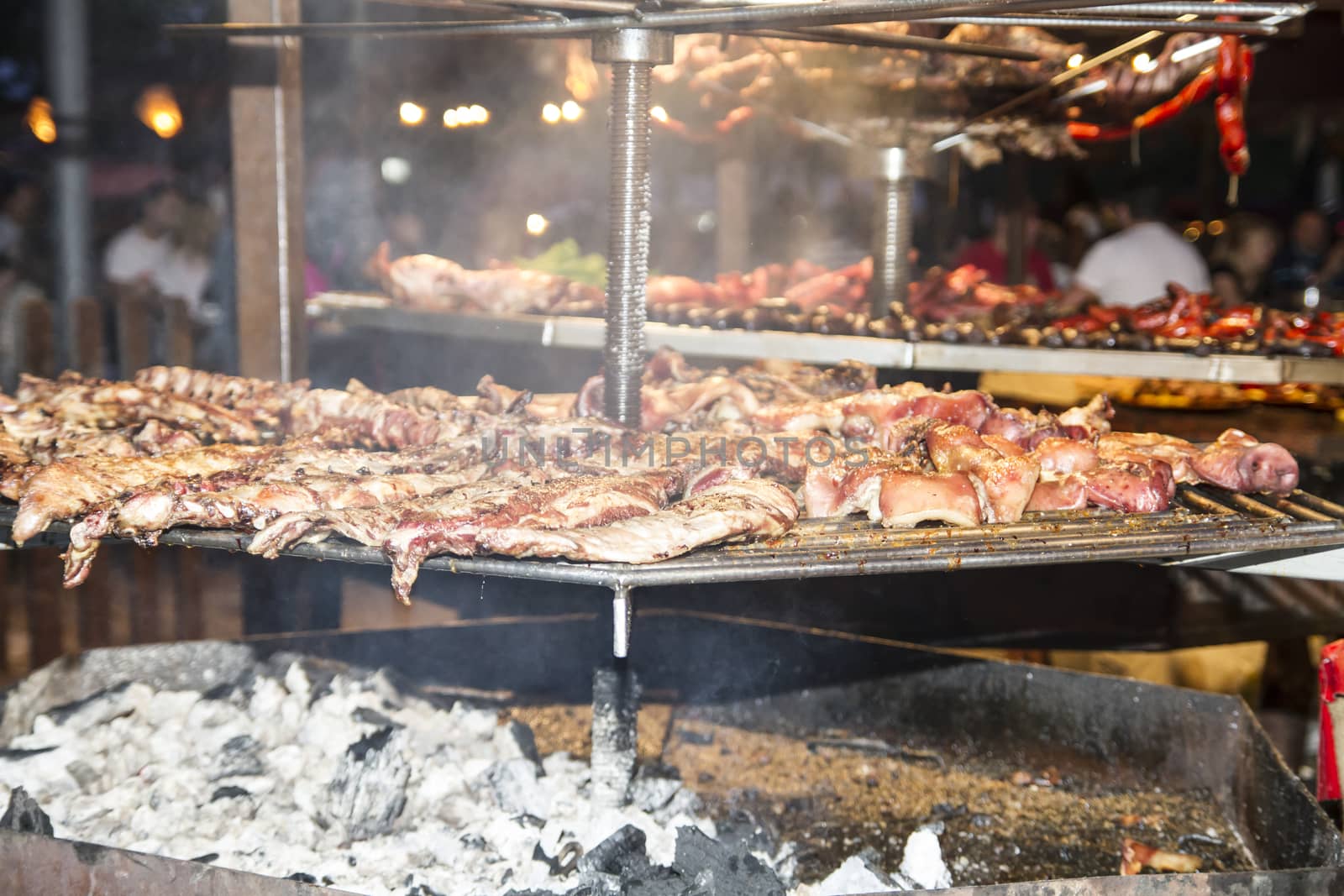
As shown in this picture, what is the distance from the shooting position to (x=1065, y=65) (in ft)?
17.0

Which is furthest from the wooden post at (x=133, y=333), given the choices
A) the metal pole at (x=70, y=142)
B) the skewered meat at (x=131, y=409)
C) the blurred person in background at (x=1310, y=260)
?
the blurred person in background at (x=1310, y=260)

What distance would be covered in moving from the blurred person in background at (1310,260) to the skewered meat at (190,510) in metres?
11.2

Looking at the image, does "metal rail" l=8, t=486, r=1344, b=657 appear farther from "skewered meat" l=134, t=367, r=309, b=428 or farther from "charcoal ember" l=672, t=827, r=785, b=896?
"skewered meat" l=134, t=367, r=309, b=428

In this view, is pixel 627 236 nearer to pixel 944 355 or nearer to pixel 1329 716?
pixel 944 355

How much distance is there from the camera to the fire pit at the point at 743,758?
332 cm

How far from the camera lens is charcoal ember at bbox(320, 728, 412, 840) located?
3.39m

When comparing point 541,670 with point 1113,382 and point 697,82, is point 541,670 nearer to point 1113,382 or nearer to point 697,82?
point 697,82

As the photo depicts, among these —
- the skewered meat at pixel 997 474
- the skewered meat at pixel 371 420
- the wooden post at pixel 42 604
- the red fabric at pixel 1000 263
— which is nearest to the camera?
the skewered meat at pixel 997 474

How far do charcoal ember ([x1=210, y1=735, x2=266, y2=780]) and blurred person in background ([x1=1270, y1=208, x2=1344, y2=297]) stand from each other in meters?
11.0

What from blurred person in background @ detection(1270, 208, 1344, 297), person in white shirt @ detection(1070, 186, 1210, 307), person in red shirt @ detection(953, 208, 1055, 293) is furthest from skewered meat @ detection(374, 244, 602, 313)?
blurred person in background @ detection(1270, 208, 1344, 297)

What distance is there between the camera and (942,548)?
2627 mm

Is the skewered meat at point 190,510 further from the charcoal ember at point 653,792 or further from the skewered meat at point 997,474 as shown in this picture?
the skewered meat at point 997,474

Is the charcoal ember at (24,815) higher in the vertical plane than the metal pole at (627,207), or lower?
lower

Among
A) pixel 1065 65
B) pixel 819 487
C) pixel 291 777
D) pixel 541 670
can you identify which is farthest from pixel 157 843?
pixel 1065 65
